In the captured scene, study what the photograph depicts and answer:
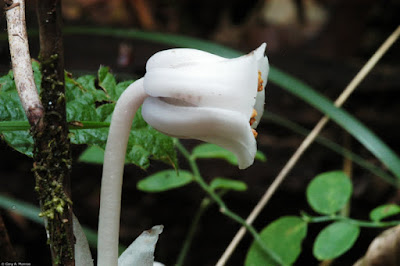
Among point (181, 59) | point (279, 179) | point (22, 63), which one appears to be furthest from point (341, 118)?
point (22, 63)

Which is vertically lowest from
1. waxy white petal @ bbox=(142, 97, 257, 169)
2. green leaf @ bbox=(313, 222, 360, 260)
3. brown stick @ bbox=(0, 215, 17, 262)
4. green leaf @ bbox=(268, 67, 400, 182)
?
green leaf @ bbox=(313, 222, 360, 260)

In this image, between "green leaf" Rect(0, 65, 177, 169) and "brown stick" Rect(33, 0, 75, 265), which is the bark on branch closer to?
"brown stick" Rect(33, 0, 75, 265)

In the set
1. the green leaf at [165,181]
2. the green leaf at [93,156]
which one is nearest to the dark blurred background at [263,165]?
the green leaf at [93,156]

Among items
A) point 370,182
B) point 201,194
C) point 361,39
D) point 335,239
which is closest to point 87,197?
point 201,194

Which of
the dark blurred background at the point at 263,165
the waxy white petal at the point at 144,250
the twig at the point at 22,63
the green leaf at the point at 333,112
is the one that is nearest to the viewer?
the twig at the point at 22,63

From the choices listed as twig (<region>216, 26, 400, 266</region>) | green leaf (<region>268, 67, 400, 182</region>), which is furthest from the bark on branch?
green leaf (<region>268, 67, 400, 182</region>)

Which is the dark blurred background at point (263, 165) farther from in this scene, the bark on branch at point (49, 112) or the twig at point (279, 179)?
the bark on branch at point (49, 112)
